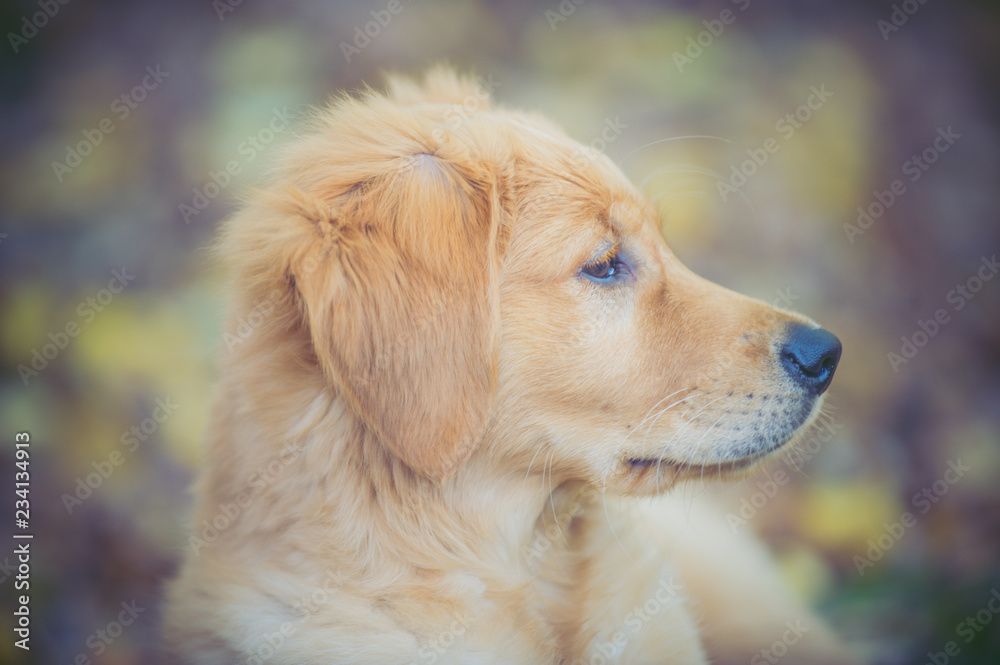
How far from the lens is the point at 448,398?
1.81 metres

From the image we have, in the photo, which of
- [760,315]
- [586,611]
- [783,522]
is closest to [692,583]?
[586,611]

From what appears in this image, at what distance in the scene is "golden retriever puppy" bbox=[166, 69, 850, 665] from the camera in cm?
181

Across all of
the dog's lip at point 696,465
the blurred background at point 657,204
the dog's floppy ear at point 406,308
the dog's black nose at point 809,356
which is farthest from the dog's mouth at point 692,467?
the blurred background at point 657,204

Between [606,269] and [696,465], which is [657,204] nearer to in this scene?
[606,269]

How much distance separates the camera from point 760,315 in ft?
6.79

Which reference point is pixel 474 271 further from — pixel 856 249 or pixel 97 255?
pixel 856 249

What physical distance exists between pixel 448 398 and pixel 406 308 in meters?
0.26

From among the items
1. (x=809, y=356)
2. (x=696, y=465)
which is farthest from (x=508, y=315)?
(x=809, y=356)

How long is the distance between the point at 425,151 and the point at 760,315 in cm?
109

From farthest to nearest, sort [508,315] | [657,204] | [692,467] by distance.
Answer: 1. [657,204]
2. [692,467]
3. [508,315]

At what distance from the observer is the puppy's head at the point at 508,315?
5.83 feet

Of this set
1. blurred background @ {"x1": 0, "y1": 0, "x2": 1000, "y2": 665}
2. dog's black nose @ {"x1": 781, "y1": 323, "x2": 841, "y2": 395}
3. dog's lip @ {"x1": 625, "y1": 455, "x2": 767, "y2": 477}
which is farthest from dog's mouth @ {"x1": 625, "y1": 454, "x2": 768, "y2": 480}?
blurred background @ {"x1": 0, "y1": 0, "x2": 1000, "y2": 665}

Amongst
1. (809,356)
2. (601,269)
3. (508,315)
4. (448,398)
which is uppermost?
(809,356)

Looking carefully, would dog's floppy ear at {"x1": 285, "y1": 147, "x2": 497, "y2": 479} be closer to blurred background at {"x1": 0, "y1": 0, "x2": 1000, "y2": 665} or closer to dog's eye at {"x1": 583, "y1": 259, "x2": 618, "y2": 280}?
dog's eye at {"x1": 583, "y1": 259, "x2": 618, "y2": 280}
